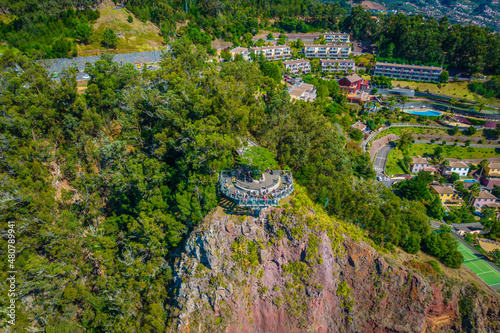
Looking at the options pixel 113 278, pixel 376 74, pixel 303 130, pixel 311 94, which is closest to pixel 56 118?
pixel 113 278

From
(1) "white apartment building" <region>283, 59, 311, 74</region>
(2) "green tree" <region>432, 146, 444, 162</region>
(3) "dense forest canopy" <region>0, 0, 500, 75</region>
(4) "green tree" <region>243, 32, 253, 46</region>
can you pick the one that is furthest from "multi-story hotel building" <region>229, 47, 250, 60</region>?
(2) "green tree" <region>432, 146, 444, 162</region>

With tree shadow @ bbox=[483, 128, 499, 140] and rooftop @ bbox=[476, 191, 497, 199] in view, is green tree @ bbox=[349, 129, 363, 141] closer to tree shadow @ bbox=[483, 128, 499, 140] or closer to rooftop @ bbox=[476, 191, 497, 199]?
rooftop @ bbox=[476, 191, 497, 199]

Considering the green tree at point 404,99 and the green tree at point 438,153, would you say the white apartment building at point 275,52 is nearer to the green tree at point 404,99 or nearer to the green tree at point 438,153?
the green tree at point 404,99

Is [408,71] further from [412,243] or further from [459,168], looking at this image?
[412,243]

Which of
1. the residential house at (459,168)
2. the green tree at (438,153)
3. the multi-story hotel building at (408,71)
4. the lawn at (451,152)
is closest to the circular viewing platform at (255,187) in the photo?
the lawn at (451,152)

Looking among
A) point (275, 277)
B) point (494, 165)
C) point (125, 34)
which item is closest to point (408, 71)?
point (494, 165)

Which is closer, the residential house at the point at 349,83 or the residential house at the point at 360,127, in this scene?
the residential house at the point at 360,127

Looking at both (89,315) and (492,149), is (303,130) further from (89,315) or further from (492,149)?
(492,149)
